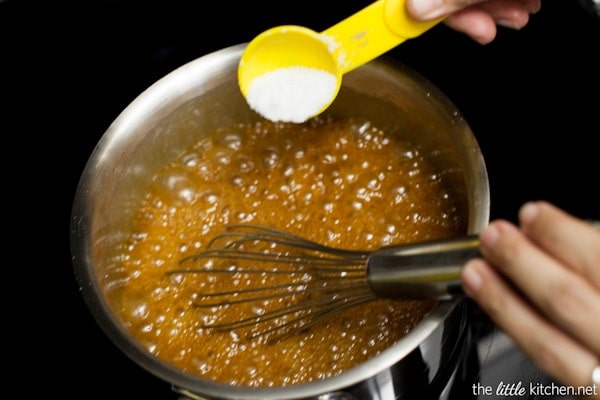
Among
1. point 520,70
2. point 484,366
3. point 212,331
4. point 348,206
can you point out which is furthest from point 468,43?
point 212,331

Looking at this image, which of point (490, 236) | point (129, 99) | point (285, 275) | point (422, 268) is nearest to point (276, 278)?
point (285, 275)

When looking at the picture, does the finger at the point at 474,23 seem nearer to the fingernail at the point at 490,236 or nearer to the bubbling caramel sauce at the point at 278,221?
the bubbling caramel sauce at the point at 278,221

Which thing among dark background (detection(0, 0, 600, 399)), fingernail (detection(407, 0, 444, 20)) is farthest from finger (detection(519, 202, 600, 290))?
dark background (detection(0, 0, 600, 399))

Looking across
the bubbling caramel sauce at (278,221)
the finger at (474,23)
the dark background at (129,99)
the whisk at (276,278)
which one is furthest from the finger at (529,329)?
the dark background at (129,99)

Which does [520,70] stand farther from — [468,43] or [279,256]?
[279,256]

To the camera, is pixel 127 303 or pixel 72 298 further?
pixel 72 298

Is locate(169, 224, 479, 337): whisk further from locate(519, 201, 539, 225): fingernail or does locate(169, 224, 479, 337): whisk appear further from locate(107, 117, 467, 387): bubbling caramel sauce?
locate(519, 201, 539, 225): fingernail
